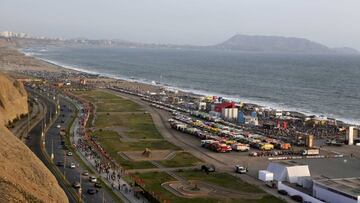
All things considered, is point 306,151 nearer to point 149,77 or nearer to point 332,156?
point 332,156

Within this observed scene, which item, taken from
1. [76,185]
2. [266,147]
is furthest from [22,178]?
[266,147]

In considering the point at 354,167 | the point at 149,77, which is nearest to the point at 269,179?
the point at 354,167

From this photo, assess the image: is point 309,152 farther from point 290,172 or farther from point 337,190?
point 337,190

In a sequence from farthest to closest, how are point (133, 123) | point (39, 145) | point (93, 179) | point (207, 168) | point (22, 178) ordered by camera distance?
point (133, 123)
point (39, 145)
point (207, 168)
point (93, 179)
point (22, 178)

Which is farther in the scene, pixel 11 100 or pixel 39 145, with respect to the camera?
pixel 11 100

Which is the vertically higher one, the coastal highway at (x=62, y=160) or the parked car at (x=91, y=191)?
the parked car at (x=91, y=191)

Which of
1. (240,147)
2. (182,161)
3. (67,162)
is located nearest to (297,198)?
(182,161)

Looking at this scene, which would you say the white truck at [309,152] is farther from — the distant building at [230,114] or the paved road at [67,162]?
the distant building at [230,114]

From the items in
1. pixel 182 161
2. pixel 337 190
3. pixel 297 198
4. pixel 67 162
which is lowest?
pixel 182 161

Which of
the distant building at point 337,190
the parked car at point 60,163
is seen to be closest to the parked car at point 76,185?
the parked car at point 60,163

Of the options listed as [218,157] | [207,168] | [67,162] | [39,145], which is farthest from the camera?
[39,145]

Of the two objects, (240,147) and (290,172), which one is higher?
(290,172)
